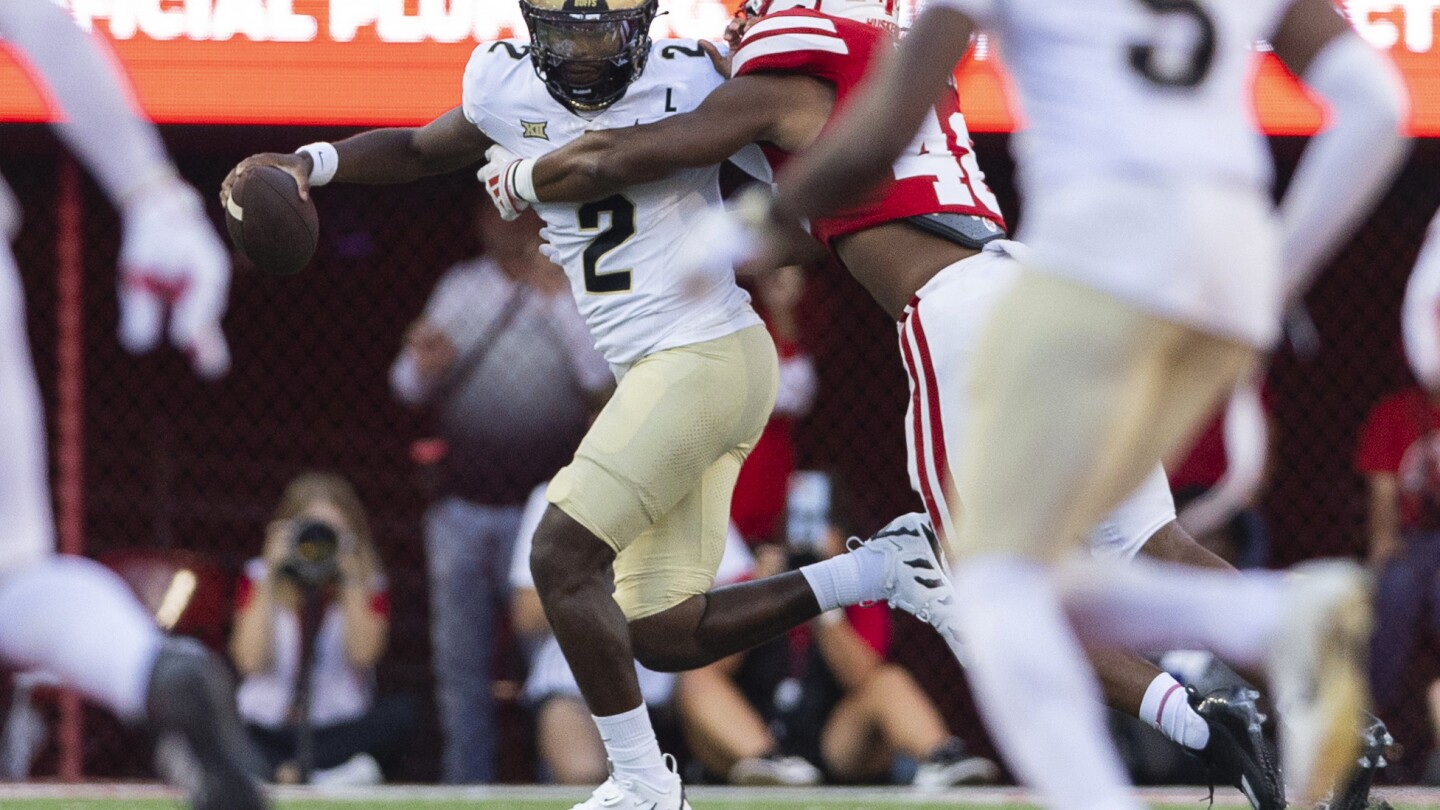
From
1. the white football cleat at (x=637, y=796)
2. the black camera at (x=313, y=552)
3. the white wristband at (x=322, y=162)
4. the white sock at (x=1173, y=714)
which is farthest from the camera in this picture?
the black camera at (x=313, y=552)

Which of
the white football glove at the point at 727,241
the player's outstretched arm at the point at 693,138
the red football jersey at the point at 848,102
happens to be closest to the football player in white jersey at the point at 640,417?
the player's outstretched arm at the point at 693,138

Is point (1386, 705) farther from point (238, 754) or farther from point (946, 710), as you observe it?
point (238, 754)

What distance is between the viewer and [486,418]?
6.32 metres

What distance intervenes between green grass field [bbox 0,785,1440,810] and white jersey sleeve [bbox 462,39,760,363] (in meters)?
1.37

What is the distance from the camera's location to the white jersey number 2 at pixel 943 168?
3.86 m

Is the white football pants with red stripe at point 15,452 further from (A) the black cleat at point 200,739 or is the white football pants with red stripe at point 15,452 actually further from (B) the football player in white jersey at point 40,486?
(A) the black cleat at point 200,739

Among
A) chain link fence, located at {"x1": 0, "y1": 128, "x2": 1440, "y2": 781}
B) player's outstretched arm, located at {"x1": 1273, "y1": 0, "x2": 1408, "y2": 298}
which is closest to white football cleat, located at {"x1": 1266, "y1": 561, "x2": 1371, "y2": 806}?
player's outstretched arm, located at {"x1": 1273, "y1": 0, "x2": 1408, "y2": 298}

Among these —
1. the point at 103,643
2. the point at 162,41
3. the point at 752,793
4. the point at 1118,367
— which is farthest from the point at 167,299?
the point at 162,41

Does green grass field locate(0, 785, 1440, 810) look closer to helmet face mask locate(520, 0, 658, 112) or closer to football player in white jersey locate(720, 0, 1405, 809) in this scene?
helmet face mask locate(520, 0, 658, 112)

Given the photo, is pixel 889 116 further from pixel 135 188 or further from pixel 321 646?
pixel 321 646

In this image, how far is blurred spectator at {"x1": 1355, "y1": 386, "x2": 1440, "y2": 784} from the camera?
6297 millimetres

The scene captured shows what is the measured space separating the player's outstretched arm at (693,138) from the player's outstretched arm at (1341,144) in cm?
145

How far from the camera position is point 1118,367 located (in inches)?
94.6

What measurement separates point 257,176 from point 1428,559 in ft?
12.9
